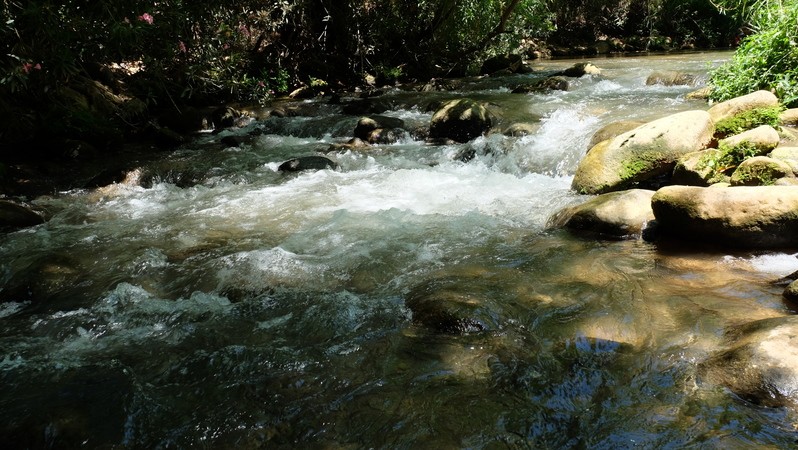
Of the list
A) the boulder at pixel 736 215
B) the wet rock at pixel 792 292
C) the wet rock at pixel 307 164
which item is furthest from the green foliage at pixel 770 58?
Result: the wet rock at pixel 307 164

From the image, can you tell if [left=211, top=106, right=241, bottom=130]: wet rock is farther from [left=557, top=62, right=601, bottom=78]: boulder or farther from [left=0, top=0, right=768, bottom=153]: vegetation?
[left=557, top=62, right=601, bottom=78]: boulder

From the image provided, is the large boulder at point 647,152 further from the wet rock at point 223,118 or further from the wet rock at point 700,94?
the wet rock at point 223,118

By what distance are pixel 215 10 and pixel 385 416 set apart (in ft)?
21.8

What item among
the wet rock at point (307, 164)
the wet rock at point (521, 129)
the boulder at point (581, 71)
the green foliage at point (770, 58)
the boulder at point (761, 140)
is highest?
the green foliage at point (770, 58)

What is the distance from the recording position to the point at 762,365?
2.62 meters

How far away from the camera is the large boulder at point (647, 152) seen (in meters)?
5.64

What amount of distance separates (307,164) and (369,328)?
Answer: 516 centimetres

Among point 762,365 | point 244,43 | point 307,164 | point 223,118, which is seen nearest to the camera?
point 762,365

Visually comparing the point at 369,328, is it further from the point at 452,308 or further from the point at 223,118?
the point at 223,118

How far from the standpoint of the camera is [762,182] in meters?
4.57

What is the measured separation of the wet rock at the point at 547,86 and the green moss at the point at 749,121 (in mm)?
6616

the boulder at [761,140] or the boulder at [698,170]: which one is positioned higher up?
the boulder at [761,140]

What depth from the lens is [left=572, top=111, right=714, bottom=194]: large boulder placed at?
5.64 m

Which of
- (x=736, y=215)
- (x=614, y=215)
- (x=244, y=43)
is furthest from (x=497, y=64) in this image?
(x=736, y=215)
